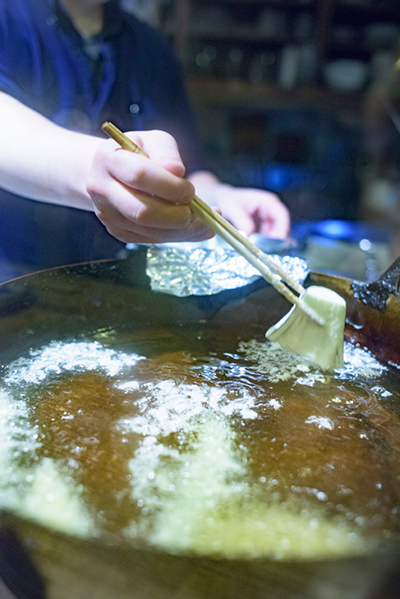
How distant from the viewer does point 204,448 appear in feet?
2.75

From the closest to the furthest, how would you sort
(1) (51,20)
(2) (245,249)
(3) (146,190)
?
(3) (146,190), (2) (245,249), (1) (51,20)

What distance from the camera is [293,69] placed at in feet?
12.4

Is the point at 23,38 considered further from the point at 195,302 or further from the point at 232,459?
the point at 232,459

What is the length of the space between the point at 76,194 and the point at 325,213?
383 centimetres

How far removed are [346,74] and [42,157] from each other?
3.57 meters

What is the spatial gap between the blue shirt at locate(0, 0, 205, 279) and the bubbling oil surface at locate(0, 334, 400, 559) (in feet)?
2.35

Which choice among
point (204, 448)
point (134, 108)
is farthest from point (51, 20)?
point (204, 448)

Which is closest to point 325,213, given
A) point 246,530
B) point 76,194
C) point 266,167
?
point 266,167

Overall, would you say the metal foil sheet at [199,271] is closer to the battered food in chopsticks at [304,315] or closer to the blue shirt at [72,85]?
the battered food in chopsticks at [304,315]

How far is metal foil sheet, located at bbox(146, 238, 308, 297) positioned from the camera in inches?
51.8

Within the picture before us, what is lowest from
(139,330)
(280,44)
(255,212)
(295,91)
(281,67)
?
(139,330)

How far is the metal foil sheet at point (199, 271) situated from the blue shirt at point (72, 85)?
0.49 metres

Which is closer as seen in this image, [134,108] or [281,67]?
[134,108]

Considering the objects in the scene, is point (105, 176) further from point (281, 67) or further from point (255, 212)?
point (281, 67)
